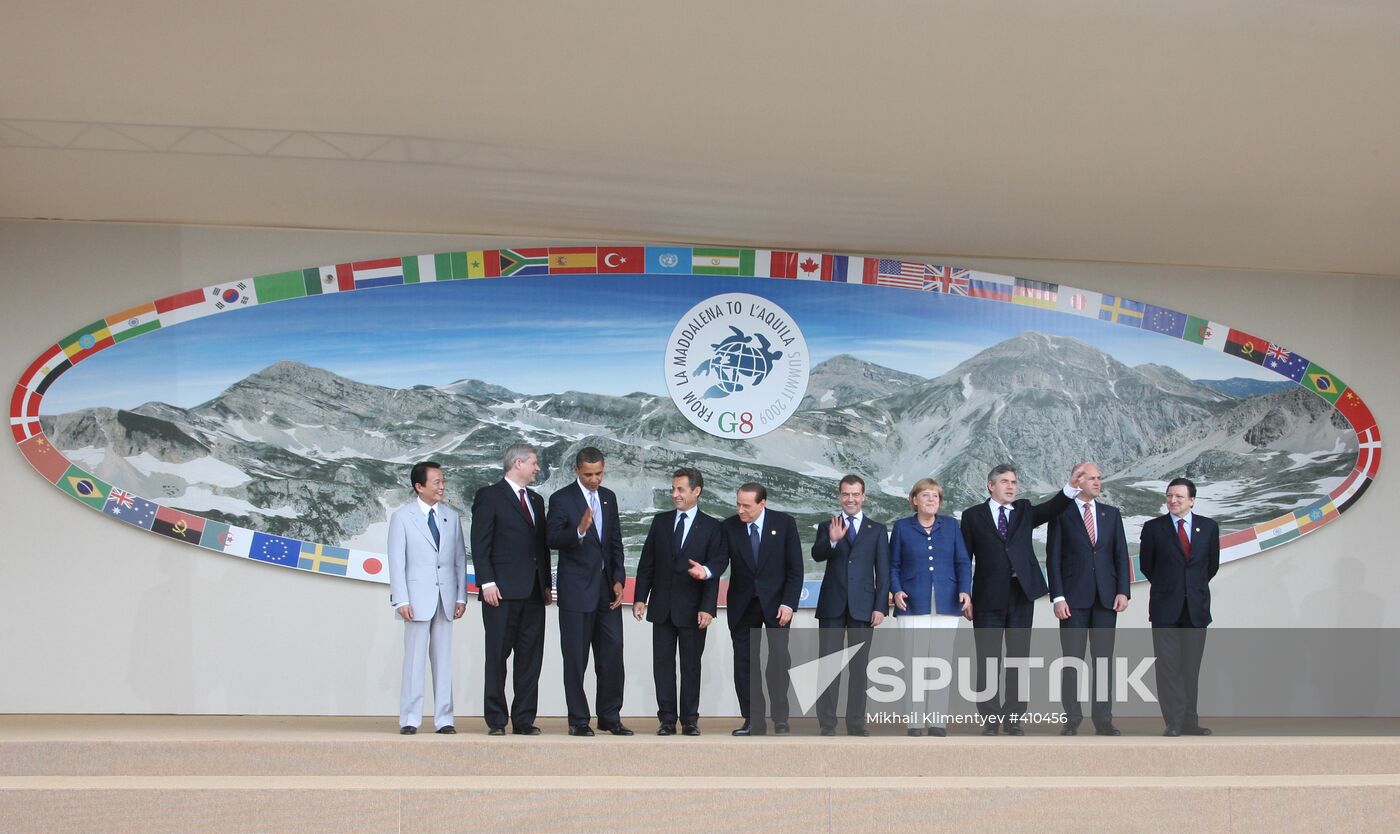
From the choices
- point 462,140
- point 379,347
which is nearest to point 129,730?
point 379,347

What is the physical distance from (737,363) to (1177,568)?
252cm

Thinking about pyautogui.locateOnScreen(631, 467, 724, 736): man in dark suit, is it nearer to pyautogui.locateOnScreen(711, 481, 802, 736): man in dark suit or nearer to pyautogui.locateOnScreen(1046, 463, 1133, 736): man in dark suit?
pyautogui.locateOnScreen(711, 481, 802, 736): man in dark suit

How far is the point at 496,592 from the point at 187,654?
2274 mm

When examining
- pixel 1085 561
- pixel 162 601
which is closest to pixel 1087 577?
pixel 1085 561

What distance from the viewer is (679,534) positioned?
579cm

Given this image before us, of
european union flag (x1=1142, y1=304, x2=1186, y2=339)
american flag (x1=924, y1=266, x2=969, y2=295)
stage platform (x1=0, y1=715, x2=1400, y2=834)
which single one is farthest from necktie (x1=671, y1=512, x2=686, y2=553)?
european union flag (x1=1142, y1=304, x2=1186, y2=339)

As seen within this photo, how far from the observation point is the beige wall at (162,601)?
6.68 metres

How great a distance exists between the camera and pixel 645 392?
284 inches

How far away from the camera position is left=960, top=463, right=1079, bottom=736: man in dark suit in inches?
232

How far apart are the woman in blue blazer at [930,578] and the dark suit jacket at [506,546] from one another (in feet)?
5.15

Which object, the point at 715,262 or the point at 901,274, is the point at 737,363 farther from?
the point at 901,274

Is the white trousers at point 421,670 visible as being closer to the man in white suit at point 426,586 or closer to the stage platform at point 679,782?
the man in white suit at point 426,586

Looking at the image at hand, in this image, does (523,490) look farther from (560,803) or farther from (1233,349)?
(1233,349)

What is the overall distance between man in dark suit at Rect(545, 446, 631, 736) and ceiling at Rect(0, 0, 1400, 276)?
150cm
